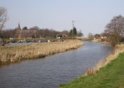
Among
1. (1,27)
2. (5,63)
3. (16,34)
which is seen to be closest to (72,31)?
(16,34)

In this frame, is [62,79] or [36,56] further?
[36,56]

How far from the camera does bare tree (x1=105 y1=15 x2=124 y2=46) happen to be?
75.1 meters

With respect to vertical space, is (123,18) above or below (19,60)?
above

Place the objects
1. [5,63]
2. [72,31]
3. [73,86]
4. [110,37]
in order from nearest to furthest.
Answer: [73,86] → [5,63] → [110,37] → [72,31]

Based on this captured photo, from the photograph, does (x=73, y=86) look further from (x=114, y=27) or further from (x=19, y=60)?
(x=114, y=27)

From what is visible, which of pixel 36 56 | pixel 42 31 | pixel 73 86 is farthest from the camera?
pixel 42 31

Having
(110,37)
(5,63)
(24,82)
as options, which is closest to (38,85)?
(24,82)

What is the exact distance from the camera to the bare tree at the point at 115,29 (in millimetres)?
75056

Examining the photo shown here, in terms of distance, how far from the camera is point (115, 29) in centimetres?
7800

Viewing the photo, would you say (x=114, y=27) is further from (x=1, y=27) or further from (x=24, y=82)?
(x=24, y=82)

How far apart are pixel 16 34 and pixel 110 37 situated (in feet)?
302

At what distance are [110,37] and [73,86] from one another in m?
60.8

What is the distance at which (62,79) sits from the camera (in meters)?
22.3

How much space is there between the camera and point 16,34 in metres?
159
